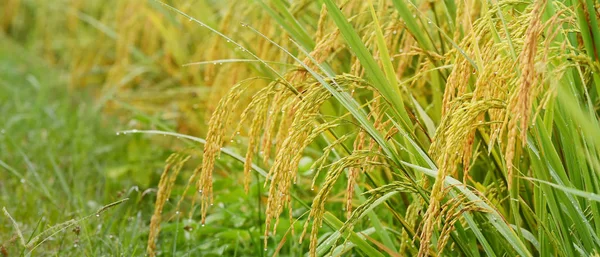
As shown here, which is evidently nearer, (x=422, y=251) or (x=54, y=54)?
(x=422, y=251)

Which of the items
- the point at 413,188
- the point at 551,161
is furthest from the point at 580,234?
the point at 413,188

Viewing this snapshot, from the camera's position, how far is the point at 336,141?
1.49m

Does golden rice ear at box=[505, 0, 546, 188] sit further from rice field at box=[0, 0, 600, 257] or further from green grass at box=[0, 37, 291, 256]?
green grass at box=[0, 37, 291, 256]

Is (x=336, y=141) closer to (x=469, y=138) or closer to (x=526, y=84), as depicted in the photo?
(x=469, y=138)

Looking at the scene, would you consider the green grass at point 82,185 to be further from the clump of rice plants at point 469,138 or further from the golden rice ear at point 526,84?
the golden rice ear at point 526,84

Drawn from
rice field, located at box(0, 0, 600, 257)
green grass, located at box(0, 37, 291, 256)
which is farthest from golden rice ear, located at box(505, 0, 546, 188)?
green grass, located at box(0, 37, 291, 256)

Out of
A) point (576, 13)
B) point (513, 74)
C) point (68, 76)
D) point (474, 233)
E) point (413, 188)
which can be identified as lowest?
point (68, 76)

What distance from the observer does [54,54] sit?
560cm

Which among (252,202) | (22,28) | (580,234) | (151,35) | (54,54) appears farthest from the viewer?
(22,28)

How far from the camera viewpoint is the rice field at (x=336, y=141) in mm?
1461

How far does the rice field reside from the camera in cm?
146

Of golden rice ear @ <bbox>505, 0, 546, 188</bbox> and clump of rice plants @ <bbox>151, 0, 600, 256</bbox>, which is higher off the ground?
golden rice ear @ <bbox>505, 0, 546, 188</bbox>

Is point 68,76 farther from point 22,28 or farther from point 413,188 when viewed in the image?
point 413,188

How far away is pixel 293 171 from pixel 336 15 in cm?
37
